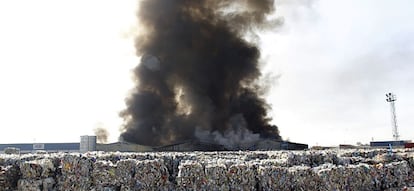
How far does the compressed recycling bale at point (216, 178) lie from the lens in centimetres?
→ 898

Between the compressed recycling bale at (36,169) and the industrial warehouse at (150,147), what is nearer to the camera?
the compressed recycling bale at (36,169)

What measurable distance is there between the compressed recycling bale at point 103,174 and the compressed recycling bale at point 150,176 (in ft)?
1.87

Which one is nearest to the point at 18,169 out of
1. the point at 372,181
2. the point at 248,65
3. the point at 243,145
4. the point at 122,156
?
the point at 122,156

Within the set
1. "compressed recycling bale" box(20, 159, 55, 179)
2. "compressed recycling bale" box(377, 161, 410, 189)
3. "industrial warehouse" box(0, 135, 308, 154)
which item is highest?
"industrial warehouse" box(0, 135, 308, 154)

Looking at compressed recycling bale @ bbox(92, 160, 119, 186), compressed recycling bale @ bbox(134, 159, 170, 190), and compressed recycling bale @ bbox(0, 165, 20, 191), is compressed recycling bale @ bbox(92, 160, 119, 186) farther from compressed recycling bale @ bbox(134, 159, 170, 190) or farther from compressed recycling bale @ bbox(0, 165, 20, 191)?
compressed recycling bale @ bbox(0, 165, 20, 191)

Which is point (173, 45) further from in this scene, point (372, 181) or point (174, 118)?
point (372, 181)

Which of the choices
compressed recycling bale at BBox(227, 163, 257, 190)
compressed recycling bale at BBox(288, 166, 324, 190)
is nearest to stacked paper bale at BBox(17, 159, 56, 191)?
compressed recycling bale at BBox(227, 163, 257, 190)

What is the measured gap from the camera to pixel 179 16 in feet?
191

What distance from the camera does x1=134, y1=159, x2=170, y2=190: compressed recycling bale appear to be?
9578 millimetres

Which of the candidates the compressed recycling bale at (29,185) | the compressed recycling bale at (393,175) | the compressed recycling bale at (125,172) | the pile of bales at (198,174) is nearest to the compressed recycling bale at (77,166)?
the pile of bales at (198,174)

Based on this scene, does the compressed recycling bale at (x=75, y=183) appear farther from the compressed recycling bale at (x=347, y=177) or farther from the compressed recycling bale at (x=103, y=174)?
the compressed recycling bale at (x=347, y=177)

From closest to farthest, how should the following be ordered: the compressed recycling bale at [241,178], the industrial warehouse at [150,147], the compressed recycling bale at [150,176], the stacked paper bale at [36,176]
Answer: the compressed recycling bale at [241,178]
the compressed recycling bale at [150,176]
the stacked paper bale at [36,176]
the industrial warehouse at [150,147]

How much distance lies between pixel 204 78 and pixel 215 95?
2.94 metres

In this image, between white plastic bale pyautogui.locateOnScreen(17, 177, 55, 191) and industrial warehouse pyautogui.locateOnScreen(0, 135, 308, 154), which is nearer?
white plastic bale pyautogui.locateOnScreen(17, 177, 55, 191)
